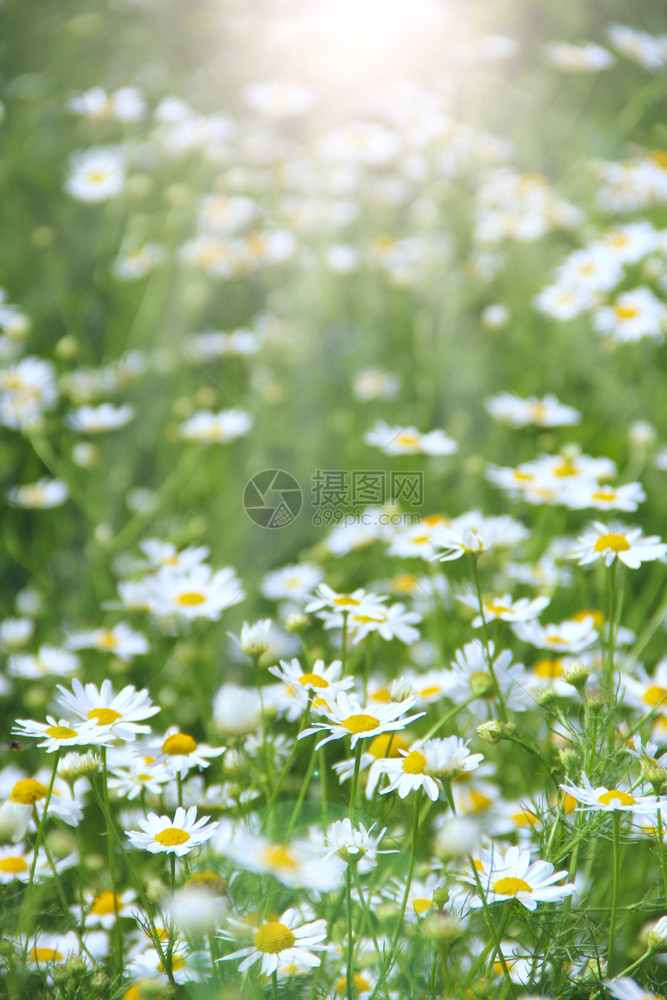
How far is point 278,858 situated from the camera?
0.49 metres

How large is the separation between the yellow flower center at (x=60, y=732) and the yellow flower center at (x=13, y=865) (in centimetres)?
13

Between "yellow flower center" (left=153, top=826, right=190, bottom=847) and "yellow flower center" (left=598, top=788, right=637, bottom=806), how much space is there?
25 cm

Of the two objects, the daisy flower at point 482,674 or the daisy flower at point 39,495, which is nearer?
the daisy flower at point 482,674

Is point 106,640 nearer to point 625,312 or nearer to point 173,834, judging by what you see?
point 173,834

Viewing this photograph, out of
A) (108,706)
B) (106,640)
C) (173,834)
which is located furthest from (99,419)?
(173,834)

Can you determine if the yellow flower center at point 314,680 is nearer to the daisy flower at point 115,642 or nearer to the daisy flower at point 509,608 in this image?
the daisy flower at point 509,608

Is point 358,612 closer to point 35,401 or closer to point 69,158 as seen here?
point 35,401

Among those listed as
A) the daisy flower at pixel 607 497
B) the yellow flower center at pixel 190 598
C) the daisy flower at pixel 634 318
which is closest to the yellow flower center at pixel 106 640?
the yellow flower center at pixel 190 598

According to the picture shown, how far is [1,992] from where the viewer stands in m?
0.53

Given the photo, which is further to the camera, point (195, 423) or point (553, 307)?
point (553, 307)

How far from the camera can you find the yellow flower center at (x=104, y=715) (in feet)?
1.84

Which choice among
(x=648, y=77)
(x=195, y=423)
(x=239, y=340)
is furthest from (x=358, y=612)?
(x=648, y=77)

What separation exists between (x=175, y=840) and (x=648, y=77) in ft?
9.09

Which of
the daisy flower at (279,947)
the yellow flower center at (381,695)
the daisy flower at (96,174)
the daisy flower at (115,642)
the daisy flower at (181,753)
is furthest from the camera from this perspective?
the daisy flower at (96,174)
